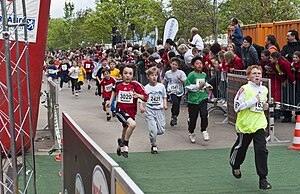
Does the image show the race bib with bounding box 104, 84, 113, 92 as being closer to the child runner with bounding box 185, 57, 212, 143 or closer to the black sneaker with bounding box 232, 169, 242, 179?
the child runner with bounding box 185, 57, 212, 143

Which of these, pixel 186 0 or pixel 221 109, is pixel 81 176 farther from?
pixel 186 0

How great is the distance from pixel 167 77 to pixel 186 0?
3142 cm

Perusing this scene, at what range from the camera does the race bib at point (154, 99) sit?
11.4 m

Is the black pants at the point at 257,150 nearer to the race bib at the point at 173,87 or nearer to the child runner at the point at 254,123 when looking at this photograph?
the child runner at the point at 254,123

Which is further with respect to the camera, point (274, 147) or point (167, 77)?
point (167, 77)

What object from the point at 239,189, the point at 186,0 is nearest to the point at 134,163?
the point at 239,189

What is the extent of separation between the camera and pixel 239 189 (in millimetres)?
8305

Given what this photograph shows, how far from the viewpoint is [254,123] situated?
27.0 feet

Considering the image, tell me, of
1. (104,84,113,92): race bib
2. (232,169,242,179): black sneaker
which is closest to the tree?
(104,84,113,92): race bib

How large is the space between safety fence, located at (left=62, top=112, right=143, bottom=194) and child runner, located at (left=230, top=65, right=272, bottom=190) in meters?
2.59

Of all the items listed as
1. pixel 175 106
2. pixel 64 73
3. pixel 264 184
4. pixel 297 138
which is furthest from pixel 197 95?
pixel 64 73

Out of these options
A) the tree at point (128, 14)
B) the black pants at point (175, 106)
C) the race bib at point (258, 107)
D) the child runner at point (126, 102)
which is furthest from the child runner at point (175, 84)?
the tree at point (128, 14)

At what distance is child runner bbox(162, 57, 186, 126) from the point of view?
14844 mm

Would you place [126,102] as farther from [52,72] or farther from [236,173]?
[52,72]
